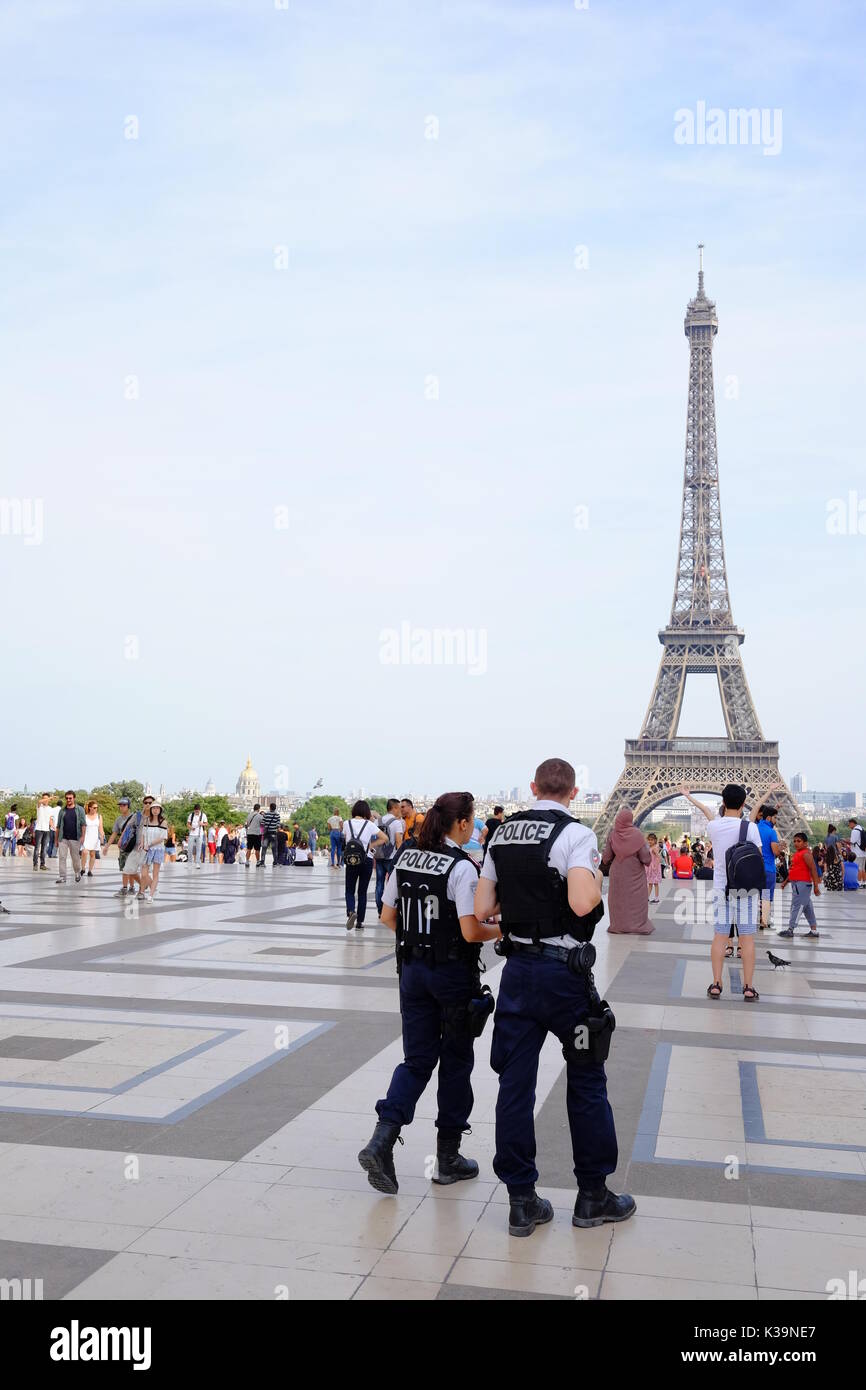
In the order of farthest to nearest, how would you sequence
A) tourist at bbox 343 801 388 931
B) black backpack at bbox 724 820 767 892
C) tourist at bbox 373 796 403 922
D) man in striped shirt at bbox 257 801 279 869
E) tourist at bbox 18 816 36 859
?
1. tourist at bbox 18 816 36 859
2. man in striped shirt at bbox 257 801 279 869
3. tourist at bbox 373 796 403 922
4. tourist at bbox 343 801 388 931
5. black backpack at bbox 724 820 767 892

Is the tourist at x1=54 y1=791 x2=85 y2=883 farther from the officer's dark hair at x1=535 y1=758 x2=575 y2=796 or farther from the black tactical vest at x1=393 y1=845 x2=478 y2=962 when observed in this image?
the officer's dark hair at x1=535 y1=758 x2=575 y2=796

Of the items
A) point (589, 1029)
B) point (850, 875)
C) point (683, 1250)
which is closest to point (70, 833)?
point (850, 875)

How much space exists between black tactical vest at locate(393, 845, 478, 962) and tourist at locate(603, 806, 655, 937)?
9323mm

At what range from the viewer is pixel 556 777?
5078 millimetres

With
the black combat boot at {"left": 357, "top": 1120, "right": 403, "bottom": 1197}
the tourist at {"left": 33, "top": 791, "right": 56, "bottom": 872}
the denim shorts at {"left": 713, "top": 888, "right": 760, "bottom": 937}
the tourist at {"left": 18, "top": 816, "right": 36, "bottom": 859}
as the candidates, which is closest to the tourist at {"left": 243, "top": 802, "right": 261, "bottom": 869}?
the tourist at {"left": 33, "top": 791, "right": 56, "bottom": 872}

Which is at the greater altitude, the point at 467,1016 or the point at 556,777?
the point at 556,777

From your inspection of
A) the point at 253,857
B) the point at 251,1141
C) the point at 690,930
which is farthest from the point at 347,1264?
the point at 253,857

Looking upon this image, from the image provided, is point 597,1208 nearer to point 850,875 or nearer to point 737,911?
point 737,911

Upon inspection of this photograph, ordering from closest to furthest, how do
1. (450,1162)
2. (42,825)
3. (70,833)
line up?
1. (450,1162)
2. (70,833)
3. (42,825)

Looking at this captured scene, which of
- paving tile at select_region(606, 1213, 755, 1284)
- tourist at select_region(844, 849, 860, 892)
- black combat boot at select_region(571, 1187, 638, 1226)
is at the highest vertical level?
black combat boot at select_region(571, 1187, 638, 1226)

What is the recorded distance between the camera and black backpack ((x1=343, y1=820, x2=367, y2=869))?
13719mm

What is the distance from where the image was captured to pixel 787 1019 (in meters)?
9.20

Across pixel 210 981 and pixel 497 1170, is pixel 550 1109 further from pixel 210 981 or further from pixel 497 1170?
pixel 210 981

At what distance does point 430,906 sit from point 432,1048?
2.06 feet
